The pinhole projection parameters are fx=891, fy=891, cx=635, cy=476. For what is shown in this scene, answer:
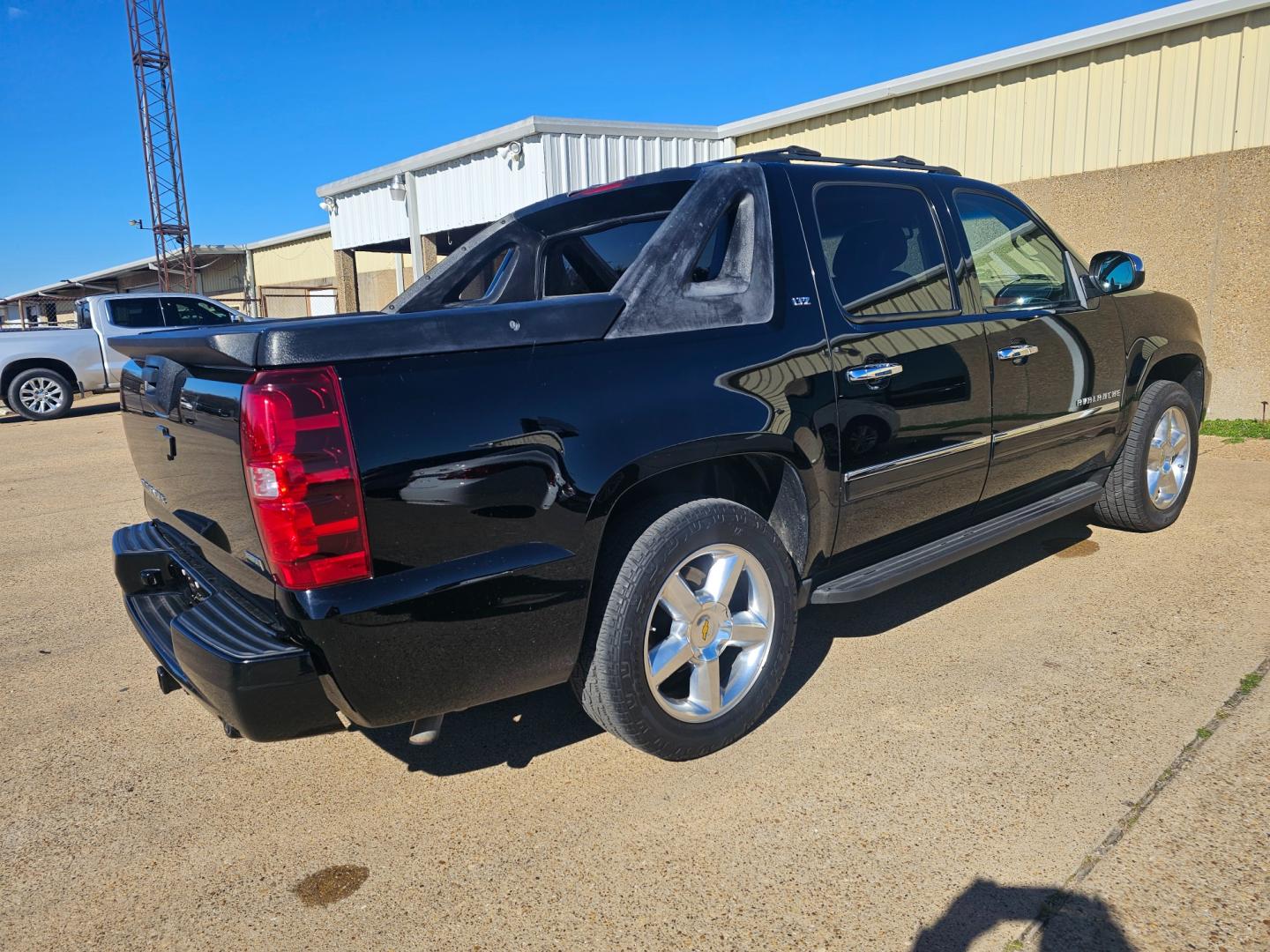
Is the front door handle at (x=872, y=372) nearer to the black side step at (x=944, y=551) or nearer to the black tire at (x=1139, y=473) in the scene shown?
the black side step at (x=944, y=551)

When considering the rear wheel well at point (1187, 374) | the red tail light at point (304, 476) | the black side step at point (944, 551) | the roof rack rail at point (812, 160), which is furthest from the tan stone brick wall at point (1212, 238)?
the red tail light at point (304, 476)

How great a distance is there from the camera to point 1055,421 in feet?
13.0

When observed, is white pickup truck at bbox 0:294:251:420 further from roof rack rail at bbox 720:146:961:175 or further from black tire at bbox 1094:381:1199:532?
black tire at bbox 1094:381:1199:532

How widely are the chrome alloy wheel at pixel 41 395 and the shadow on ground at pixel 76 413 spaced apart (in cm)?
23

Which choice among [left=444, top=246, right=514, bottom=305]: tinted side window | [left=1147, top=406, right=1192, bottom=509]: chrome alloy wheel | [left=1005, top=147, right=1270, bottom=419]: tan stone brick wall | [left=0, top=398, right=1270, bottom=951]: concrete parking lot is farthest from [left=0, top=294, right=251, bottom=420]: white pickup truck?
[left=1147, top=406, right=1192, bottom=509]: chrome alloy wheel

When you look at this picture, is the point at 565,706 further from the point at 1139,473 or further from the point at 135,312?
the point at 135,312

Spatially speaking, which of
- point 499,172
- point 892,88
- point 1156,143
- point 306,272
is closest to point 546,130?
point 499,172

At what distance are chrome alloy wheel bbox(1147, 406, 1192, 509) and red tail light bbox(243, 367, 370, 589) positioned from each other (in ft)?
14.2

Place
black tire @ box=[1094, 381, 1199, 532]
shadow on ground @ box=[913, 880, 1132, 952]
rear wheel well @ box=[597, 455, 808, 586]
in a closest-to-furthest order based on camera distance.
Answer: shadow on ground @ box=[913, 880, 1132, 952] → rear wheel well @ box=[597, 455, 808, 586] → black tire @ box=[1094, 381, 1199, 532]

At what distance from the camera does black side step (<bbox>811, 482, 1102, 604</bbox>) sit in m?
3.11

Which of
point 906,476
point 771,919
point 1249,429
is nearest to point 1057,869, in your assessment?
point 771,919

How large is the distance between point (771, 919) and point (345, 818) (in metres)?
1.27

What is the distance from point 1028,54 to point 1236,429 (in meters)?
3.95

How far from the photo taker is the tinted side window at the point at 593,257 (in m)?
3.67
